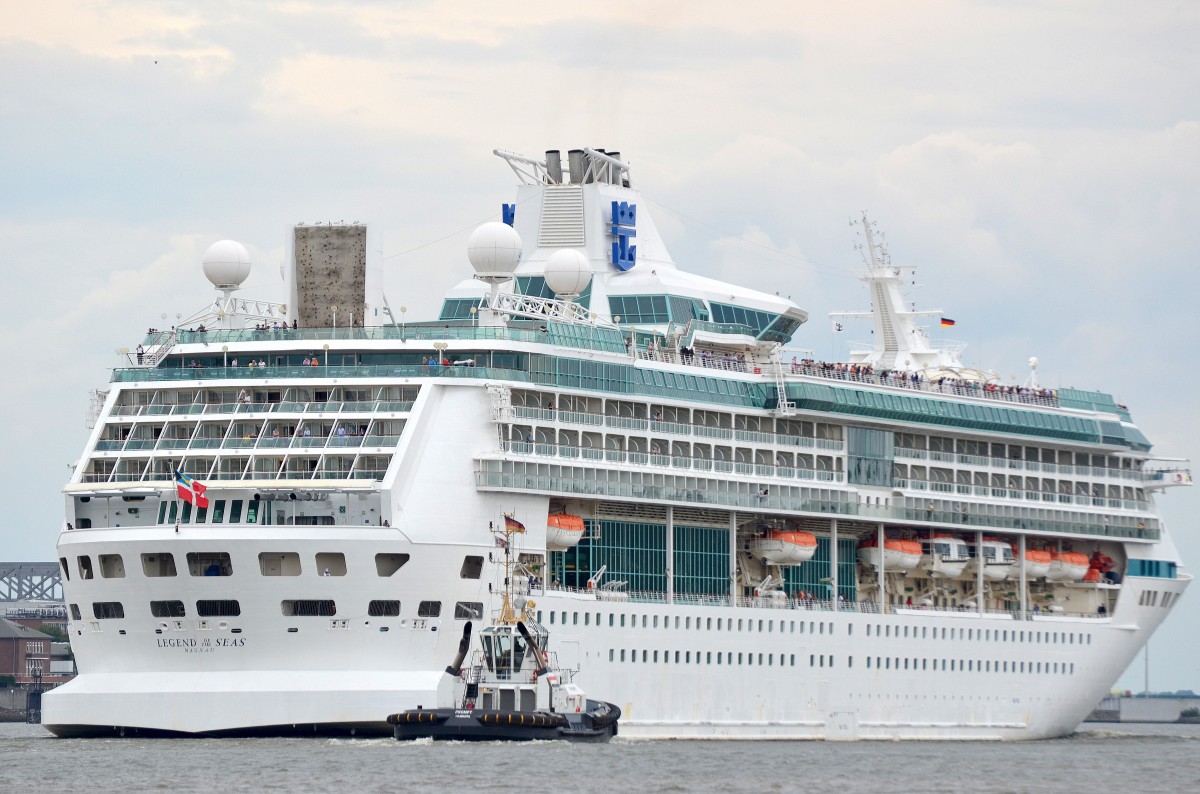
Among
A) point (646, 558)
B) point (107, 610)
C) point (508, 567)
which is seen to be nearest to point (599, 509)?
point (646, 558)

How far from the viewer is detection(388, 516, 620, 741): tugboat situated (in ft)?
228

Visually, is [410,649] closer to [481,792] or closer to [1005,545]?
[481,792]

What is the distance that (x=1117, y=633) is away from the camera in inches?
3905

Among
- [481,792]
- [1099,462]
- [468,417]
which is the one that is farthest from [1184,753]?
[481,792]

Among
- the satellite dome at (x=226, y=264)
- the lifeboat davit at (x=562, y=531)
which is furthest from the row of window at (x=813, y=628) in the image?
the satellite dome at (x=226, y=264)

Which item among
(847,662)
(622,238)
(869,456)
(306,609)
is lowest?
(847,662)

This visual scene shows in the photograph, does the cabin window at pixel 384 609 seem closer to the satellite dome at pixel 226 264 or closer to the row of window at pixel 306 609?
the row of window at pixel 306 609

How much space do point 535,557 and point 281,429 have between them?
29.8 ft

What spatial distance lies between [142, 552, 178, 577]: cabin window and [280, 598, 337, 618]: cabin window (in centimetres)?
380

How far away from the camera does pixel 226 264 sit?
81.8 m

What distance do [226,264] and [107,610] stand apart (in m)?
14.1

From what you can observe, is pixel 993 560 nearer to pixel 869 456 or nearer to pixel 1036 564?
pixel 1036 564

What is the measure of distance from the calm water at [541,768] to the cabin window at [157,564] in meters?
5.12

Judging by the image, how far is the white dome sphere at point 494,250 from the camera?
257ft
